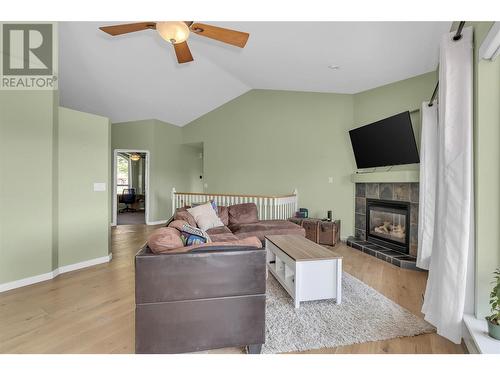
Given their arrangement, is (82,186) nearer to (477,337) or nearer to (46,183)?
(46,183)

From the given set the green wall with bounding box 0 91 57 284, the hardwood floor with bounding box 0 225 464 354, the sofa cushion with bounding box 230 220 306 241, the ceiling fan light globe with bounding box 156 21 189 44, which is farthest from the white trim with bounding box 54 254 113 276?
the ceiling fan light globe with bounding box 156 21 189 44

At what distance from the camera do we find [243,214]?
15.0 feet

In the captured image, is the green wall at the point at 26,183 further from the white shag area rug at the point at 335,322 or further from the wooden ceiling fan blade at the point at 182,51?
the white shag area rug at the point at 335,322

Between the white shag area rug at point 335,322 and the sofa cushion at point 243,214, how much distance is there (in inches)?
75.8

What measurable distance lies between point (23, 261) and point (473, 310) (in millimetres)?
4391

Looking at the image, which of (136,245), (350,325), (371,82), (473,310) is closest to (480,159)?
(473,310)

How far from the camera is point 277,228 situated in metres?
4.14

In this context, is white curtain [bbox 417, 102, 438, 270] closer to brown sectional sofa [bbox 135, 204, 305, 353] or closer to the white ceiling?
the white ceiling

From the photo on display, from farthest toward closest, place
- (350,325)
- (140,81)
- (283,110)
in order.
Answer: (283,110) < (140,81) < (350,325)

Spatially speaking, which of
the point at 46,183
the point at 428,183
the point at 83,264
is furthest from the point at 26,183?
the point at 428,183

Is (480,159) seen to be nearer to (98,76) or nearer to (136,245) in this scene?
(136,245)

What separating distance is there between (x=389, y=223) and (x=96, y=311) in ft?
14.5

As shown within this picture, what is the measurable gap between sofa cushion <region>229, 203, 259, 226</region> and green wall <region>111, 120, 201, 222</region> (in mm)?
3442

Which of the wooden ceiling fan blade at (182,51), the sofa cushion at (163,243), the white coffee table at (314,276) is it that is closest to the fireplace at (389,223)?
the white coffee table at (314,276)
